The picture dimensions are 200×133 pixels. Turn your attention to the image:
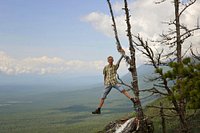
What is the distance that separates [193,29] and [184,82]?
176 inches

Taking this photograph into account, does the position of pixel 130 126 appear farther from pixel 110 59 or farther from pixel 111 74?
pixel 110 59

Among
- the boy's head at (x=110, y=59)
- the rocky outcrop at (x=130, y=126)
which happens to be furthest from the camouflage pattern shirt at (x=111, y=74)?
the rocky outcrop at (x=130, y=126)

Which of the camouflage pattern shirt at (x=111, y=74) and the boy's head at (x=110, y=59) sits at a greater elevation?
the boy's head at (x=110, y=59)

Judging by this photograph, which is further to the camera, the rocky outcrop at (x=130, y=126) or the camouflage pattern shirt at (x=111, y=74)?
the rocky outcrop at (x=130, y=126)

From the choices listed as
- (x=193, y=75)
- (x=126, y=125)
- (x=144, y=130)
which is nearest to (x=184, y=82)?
(x=193, y=75)

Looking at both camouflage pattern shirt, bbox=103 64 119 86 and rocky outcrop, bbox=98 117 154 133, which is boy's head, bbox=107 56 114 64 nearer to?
camouflage pattern shirt, bbox=103 64 119 86

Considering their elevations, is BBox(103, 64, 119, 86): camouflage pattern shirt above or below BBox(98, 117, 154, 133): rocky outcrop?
above

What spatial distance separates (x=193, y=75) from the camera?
35.1ft

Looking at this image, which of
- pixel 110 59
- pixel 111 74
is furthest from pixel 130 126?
pixel 110 59

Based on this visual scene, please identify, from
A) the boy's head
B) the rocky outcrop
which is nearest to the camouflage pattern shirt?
the boy's head

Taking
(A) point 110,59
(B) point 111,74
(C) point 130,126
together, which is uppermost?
(A) point 110,59

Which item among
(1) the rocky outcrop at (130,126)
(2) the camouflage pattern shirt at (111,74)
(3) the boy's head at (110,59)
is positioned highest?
(3) the boy's head at (110,59)

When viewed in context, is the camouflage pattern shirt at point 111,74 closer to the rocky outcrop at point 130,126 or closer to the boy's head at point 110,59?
the boy's head at point 110,59

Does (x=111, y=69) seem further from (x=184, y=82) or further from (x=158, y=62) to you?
(x=184, y=82)
